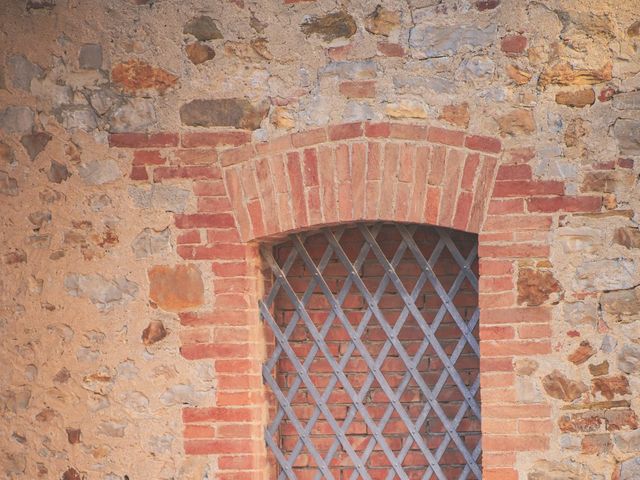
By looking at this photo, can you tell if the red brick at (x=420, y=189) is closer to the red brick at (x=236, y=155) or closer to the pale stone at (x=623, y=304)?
the red brick at (x=236, y=155)

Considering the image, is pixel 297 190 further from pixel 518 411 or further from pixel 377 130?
pixel 518 411

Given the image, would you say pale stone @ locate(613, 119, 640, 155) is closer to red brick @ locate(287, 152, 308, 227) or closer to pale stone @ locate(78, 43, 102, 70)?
red brick @ locate(287, 152, 308, 227)

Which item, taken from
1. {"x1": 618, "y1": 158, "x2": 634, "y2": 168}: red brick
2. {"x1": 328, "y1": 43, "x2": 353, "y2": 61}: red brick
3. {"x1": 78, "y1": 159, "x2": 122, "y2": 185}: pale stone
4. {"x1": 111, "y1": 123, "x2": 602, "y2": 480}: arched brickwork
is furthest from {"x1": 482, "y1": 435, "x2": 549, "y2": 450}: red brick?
{"x1": 78, "y1": 159, "x2": 122, "y2": 185}: pale stone

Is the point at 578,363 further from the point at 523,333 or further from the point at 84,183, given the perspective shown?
the point at 84,183

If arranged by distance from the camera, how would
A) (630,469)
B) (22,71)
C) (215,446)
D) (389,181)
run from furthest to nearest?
(22,71) → (215,446) → (389,181) → (630,469)

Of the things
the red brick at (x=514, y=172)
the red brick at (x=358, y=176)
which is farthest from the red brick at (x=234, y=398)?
the red brick at (x=514, y=172)

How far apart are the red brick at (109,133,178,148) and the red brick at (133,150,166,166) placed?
28 mm

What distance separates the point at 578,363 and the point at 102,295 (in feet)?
7.13

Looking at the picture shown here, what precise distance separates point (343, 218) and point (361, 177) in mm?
201

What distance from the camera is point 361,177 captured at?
380 cm

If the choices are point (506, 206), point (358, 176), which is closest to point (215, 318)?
point (358, 176)

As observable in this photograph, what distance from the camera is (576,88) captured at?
3.75 m

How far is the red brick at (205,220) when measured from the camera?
3.90 metres

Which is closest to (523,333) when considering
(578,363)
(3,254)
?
(578,363)
